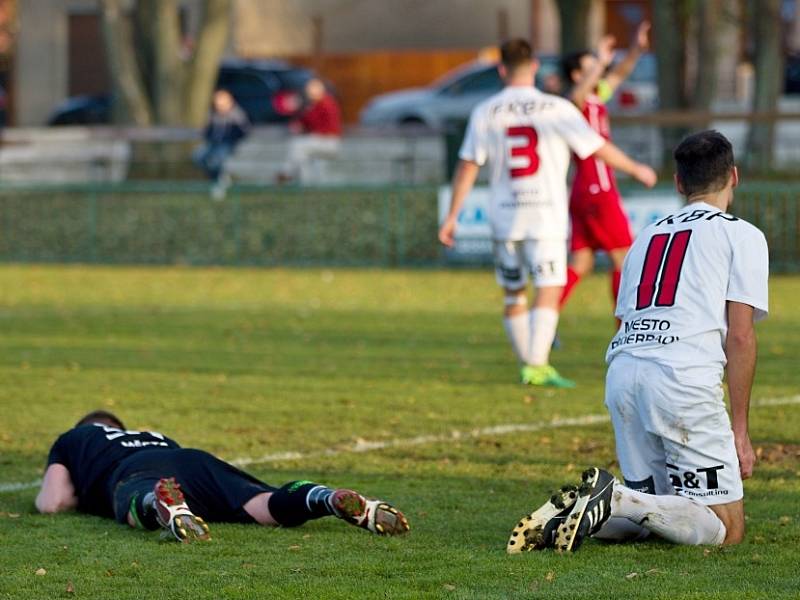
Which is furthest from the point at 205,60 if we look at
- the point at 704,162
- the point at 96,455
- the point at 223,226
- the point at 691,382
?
the point at 691,382

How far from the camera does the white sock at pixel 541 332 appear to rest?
11.2 metres

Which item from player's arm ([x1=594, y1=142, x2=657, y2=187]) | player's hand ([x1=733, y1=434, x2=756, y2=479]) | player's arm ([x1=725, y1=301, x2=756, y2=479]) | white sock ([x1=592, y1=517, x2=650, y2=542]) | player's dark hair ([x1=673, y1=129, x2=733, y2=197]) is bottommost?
white sock ([x1=592, y1=517, x2=650, y2=542])

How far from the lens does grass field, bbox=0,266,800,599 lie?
5691mm

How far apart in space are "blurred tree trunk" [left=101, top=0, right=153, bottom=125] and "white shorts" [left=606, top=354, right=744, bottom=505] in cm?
2451

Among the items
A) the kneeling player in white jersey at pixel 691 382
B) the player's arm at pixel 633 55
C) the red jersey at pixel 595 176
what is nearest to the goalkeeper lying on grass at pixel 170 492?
the kneeling player in white jersey at pixel 691 382

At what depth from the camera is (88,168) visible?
26.6 metres

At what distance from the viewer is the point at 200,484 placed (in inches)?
261

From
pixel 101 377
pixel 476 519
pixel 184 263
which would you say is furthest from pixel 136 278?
pixel 476 519

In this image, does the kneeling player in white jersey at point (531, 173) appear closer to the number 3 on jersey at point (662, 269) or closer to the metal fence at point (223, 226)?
the number 3 on jersey at point (662, 269)

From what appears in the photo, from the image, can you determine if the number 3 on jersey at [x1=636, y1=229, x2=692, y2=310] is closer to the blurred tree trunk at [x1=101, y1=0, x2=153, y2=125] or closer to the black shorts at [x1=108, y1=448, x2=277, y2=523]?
the black shorts at [x1=108, y1=448, x2=277, y2=523]

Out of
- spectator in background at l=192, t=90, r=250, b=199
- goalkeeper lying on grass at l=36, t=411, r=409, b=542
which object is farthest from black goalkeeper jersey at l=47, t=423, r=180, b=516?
spectator in background at l=192, t=90, r=250, b=199

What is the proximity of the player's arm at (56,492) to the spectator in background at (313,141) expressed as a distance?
60.8 ft

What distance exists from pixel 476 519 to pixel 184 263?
60.4 ft

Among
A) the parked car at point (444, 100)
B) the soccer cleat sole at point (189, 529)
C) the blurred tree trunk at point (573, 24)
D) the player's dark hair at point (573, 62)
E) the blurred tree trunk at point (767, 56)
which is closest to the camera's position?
the soccer cleat sole at point (189, 529)
